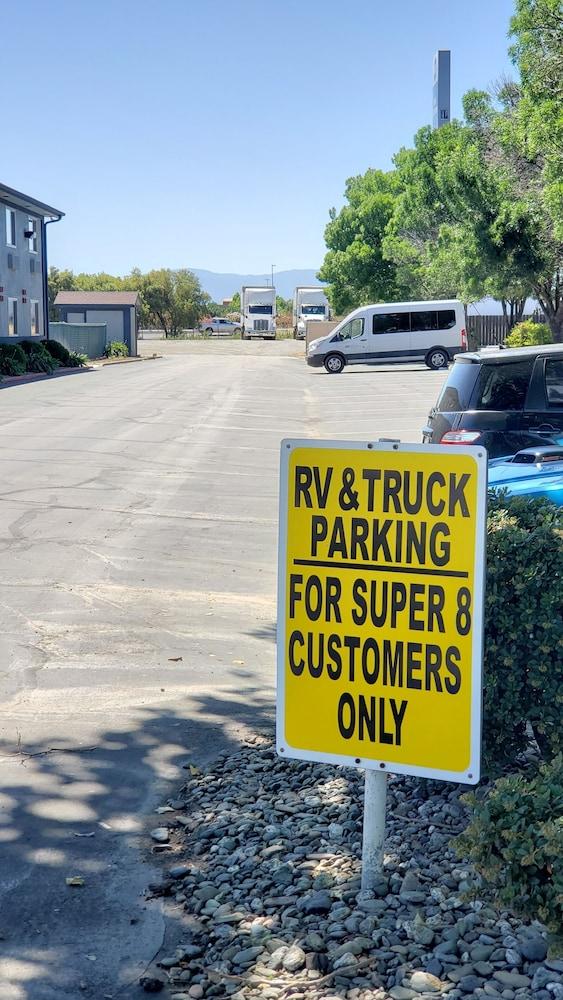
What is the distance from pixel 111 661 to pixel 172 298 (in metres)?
97.8

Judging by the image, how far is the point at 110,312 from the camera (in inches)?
2333

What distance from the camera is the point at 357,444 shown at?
361 cm

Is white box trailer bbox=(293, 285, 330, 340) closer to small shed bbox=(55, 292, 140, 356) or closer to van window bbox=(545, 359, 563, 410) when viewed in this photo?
small shed bbox=(55, 292, 140, 356)

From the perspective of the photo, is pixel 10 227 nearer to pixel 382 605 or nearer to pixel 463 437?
pixel 463 437

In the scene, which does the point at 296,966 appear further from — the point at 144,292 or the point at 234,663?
the point at 144,292

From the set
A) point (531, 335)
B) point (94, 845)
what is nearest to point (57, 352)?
point (531, 335)

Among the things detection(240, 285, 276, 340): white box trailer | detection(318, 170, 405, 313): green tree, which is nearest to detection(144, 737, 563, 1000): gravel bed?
detection(318, 170, 405, 313): green tree

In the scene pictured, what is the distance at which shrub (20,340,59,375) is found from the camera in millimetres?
41406

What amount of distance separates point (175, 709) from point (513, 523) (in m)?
2.52

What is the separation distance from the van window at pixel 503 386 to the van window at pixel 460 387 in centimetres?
9

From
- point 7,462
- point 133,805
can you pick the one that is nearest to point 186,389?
point 7,462

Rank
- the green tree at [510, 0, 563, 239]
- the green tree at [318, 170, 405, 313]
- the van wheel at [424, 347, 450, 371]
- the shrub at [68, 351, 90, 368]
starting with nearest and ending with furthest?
1. the green tree at [510, 0, 563, 239]
2. the van wheel at [424, 347, 450, 371]
3. the shrub at [68, 351, 90, 368]
4. the green tree at [318, 170, 405, 313]

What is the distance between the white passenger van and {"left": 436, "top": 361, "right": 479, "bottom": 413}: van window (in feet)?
103

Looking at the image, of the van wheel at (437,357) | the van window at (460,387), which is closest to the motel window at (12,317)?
the van wheel at (437,357)
